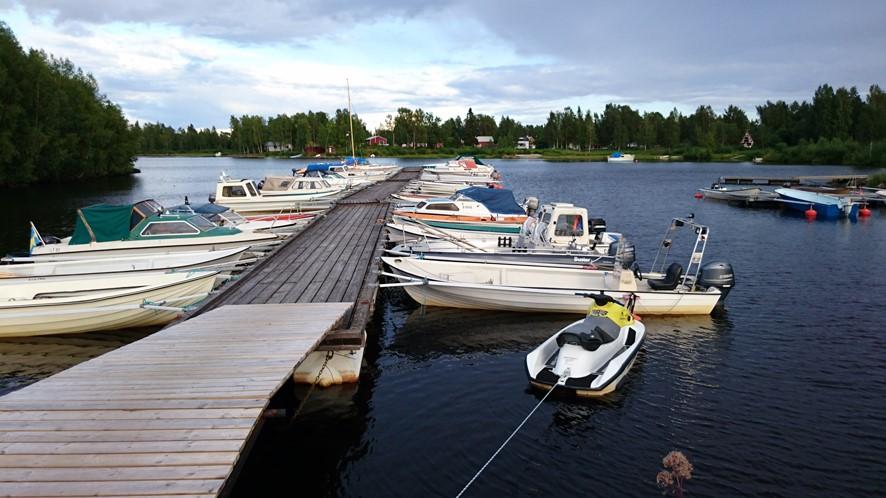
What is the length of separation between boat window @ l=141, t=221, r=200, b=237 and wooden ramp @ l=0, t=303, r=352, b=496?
12.6 meters

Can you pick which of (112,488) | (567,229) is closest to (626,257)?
(567,229)

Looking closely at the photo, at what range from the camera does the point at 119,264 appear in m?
18.4

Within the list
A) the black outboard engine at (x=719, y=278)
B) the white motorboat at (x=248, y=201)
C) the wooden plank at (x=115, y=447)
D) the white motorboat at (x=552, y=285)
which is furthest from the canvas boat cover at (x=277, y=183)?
the wooden plank at (x=115, y=447)

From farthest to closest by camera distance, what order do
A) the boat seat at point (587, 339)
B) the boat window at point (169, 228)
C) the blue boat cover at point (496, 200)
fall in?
the blue boat cover at point (496, 200)
the boat window at point (169, 228)
the boat seat at point (587, 339)

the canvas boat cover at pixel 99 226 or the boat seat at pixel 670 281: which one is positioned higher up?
the canvas boat cover at pixel 99 226

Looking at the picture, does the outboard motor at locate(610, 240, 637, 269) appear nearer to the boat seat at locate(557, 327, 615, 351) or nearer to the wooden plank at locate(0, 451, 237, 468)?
the boat seat at locate(557, 327, 615, 351)

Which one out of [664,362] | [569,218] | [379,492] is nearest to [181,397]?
[379,492]

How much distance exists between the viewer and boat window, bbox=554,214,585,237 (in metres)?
20.1

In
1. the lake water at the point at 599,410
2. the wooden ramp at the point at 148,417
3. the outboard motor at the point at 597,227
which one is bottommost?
the lake water at the point at 599,410

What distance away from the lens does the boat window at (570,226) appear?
20094 millimetres

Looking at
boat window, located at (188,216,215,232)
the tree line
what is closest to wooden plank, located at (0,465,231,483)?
boat window, located at (188,216,215,232)

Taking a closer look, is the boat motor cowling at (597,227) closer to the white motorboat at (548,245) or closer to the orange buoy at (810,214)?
the white motorboat at (548,245)

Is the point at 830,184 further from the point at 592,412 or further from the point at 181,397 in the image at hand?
the point at 181,397

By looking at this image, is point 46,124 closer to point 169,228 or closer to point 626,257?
point 169,228
